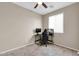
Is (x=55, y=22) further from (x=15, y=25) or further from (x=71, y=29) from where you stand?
(x=15, y=25)

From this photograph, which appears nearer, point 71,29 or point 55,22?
point 55,22

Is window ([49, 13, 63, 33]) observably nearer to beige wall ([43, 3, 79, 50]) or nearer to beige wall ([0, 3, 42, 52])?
beige wall ([0, 3, 42, 52])

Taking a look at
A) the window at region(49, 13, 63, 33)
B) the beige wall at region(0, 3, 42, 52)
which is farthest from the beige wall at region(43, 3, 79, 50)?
the beige wall at region(0, 3, 42, 52)

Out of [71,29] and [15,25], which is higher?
[15,25]

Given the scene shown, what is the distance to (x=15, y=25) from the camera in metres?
2.94

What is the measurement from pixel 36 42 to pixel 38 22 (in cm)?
65

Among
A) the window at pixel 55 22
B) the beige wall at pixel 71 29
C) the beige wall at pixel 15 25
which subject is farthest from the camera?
the beige wall at pixel 71 29

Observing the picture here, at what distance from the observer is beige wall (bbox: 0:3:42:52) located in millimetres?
2588

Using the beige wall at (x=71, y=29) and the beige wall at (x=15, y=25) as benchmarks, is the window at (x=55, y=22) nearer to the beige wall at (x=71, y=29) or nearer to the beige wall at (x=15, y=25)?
the beige wall at (x=15, y=25)

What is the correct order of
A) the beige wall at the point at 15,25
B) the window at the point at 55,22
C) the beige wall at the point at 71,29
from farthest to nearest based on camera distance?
the beige wall at the point at 71,29, the beige wall at the point at 15,25, the window at the point at 55,22

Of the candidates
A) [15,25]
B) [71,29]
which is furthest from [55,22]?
[15,25]

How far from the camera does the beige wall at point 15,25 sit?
2.59 meters

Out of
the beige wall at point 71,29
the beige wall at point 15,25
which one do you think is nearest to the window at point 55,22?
the beige wall at point 15,25

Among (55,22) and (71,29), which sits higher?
(55,22)
